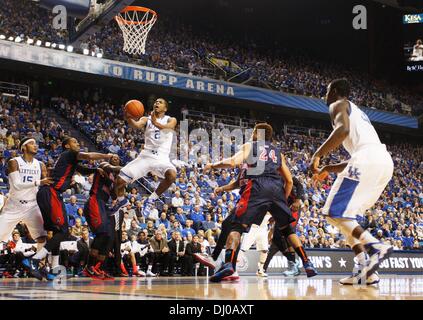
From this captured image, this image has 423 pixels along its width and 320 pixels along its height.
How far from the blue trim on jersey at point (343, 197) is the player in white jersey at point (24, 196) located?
3856mm

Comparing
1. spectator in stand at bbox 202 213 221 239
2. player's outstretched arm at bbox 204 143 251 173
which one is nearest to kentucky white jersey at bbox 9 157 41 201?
player's outstretched arm at bbox 204 143 251 173

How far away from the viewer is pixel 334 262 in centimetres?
1569

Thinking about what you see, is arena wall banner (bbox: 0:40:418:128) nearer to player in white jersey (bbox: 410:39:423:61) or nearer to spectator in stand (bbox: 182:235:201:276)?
player in white jersey (bbox: 410:39:423:61)

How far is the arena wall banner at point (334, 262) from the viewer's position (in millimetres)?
13387

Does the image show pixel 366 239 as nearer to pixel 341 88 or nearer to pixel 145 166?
pixel 341 88

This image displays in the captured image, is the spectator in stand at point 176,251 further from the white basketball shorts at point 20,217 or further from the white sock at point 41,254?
the white sock at point 41,254

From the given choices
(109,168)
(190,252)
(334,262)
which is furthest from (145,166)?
(334,262)

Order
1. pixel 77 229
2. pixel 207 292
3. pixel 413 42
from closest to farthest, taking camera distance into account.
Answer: pixel 207 292
pixel 77 229
pixel 413 42

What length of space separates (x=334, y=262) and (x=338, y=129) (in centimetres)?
1063

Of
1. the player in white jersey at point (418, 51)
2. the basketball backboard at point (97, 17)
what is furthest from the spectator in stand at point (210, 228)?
the player in white jersey at point (418, 51)

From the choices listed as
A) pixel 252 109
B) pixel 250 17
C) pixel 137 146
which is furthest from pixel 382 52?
pixel 137 146

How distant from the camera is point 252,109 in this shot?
95.9 feet

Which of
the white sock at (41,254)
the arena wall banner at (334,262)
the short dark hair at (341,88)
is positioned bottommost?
the arena wall banner at (334,262)
